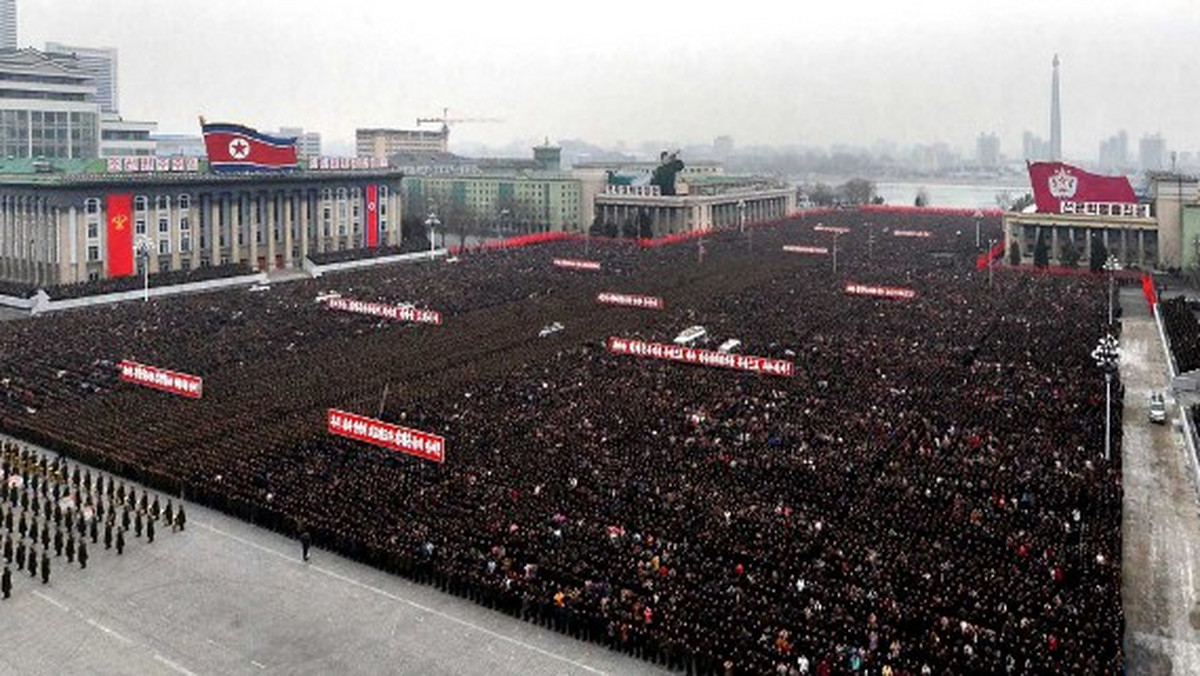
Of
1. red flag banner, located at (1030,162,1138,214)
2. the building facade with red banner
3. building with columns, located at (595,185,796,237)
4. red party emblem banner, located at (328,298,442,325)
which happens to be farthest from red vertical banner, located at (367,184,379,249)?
red flag banner, located at (1030,162,1138,214)

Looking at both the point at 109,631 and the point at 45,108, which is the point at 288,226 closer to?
the point at 45,108

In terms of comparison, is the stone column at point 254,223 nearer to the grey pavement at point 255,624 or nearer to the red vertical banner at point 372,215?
the red vertical banner at point 372,215

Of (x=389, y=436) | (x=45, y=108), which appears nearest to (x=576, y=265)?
(x=389, y=436)

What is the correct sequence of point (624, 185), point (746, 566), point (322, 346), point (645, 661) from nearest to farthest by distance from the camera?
1. point (645, 661)
2. point (746, 566)
3. point (322, 346)
4. point (624, 185)

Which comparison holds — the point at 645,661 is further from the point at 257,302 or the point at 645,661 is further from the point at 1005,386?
the point at 257,302

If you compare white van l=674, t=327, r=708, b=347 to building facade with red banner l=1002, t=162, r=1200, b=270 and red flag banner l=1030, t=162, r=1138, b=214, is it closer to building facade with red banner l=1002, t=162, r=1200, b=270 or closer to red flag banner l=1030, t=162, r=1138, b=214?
building facade with red banner l=1002, t=162, r=1200, b=270

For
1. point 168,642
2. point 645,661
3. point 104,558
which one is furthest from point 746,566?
point 104,558
